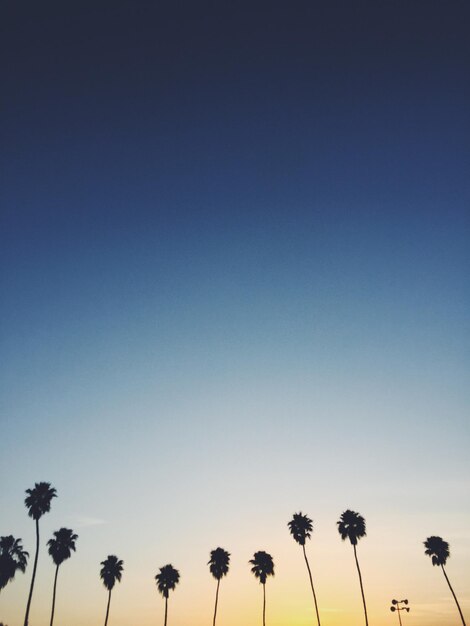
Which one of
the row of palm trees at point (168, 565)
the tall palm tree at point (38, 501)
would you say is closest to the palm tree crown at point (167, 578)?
the row of palm trees at point (168, 565)

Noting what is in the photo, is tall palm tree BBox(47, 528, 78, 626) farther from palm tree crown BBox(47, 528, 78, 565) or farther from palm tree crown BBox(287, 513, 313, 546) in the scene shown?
palm tree crown BBox(287, 513, 313, 546)

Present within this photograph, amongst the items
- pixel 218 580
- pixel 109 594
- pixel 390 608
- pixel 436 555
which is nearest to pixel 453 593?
pixel 436 555

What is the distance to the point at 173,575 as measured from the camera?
68250mm

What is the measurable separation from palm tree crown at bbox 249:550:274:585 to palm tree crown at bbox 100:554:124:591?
19.6 m

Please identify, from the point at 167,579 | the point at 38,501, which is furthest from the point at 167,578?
the point at 38,501

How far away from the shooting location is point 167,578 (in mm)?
67938

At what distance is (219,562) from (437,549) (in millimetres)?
33208

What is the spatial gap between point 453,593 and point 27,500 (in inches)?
2488

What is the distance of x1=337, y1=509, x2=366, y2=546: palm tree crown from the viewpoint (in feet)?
214

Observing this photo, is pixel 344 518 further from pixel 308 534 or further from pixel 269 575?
pixel 269 575

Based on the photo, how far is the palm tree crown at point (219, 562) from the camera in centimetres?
6862

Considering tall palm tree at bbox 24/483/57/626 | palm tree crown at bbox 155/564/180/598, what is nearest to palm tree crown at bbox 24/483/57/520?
tall palm tree at bbox 24/483/57/626

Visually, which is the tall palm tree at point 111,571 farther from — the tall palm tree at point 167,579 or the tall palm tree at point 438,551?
the tall palm tree at point 438,551

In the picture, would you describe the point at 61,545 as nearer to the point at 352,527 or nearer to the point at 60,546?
the point at 60,546
